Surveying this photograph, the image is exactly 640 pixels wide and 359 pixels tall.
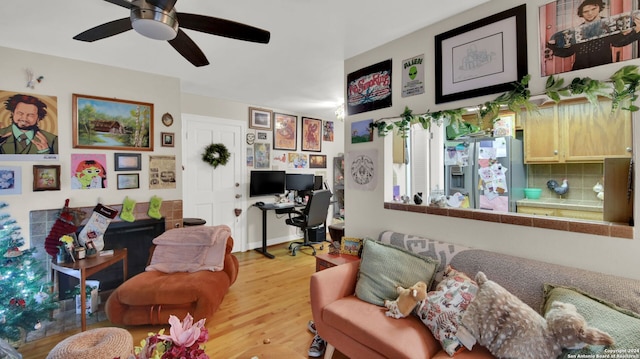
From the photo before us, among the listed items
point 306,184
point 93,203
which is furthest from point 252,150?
point 93,203

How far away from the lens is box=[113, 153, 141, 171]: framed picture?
9.35 ft

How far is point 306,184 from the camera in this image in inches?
192

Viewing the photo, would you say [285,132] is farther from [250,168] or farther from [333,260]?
[333,260]

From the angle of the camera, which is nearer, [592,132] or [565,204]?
[592,132]

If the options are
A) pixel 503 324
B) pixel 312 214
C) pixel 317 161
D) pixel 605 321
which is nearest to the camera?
pixel 605 321

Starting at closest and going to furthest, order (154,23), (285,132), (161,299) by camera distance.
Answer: (154,23) < (161,299) < (285,132)

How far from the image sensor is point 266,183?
14.6 ft

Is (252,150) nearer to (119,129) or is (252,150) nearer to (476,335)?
→ (119,129)

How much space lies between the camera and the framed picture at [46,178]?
246 centimetres

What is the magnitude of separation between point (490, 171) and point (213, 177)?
363cm

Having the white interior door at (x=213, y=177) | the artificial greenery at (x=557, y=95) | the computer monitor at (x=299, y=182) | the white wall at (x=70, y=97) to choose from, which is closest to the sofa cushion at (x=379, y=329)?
the artificial greenery at (x=557, y=95)

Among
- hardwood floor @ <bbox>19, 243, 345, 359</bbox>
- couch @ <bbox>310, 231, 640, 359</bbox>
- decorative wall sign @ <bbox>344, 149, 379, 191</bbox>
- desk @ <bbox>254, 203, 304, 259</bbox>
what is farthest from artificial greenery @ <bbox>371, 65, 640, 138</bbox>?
desk @ <bbox>254, 203, 304, 259</bbox>

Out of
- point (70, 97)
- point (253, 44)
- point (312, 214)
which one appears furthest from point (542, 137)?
point (70, 97)

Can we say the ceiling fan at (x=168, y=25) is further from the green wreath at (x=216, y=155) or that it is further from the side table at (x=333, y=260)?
the green wreath at (x=216, y=155)
